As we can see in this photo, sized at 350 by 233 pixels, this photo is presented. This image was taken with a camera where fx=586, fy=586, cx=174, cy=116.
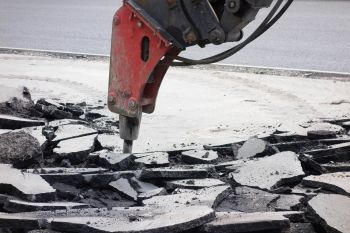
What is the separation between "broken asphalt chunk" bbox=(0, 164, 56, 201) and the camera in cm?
402

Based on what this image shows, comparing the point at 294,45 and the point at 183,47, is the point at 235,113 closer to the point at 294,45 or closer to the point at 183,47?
the point at 183,47

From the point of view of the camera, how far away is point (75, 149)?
17.1 feet

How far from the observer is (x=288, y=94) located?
28.6ft

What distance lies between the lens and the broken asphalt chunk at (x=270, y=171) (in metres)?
4.56

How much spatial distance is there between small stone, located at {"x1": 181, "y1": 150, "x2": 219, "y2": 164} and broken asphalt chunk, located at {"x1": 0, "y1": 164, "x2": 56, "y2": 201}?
145cm

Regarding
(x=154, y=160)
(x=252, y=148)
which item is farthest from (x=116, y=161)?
(x=252, y=148)

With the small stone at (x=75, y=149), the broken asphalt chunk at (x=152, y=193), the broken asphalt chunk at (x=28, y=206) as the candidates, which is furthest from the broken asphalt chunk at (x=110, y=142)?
the broken asphalt chunk at (x=28, y=206)

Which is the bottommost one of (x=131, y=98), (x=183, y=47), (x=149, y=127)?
(x=149, y=127)

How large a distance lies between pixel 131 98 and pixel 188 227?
2.97 feet

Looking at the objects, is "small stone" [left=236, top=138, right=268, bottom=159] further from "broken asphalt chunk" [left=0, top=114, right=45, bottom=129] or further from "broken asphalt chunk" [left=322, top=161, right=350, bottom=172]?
"broken asphalt chunk" [left=0, top=114, right=45, bottom=129]

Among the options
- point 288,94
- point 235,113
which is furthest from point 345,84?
point 235,113

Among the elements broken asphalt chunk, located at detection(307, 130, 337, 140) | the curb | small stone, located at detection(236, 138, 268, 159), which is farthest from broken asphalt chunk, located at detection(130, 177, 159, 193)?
the curb

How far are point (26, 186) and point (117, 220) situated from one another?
35.1 inches

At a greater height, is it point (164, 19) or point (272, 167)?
point (164, 19)
